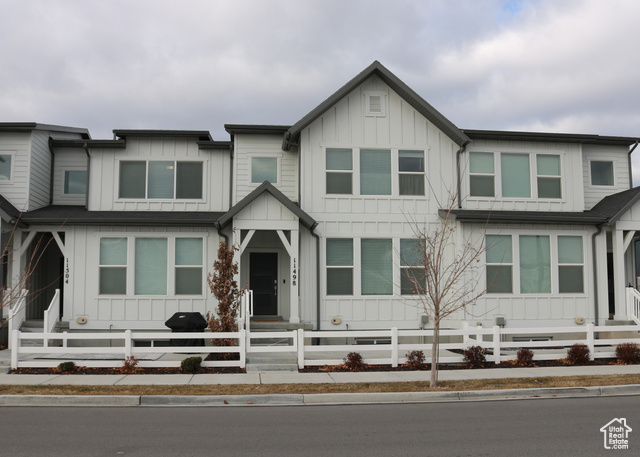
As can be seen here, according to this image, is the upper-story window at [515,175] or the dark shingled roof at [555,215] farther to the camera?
the upper-story window at [515,175]

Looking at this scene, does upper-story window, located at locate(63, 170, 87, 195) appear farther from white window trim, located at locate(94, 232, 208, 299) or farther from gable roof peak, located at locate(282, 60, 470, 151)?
gable roof peak, located at locate(282, 60, 470, 151)

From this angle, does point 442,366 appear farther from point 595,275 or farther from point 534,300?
point 595,275

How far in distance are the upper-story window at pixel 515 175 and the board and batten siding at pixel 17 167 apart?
14.5 m

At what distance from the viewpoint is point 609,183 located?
20766mm

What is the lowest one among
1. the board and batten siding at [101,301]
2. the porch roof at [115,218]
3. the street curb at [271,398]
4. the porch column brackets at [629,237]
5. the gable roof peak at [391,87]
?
the street curb at [271,398]

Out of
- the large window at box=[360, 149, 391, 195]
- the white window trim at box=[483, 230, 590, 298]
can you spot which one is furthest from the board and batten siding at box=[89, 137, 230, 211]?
the white window trim at box=[483, 230, 590, 298]

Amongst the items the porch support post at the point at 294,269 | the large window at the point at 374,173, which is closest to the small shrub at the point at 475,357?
the porch support post at the point at 294,269

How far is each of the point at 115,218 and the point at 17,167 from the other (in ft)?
13.0

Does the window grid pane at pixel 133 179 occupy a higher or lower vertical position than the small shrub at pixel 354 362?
higher

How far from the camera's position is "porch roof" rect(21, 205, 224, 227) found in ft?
57.7

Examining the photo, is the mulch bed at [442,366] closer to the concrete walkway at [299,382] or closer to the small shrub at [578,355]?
the small shrub at [578,355]

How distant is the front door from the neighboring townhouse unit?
→ 4 cm

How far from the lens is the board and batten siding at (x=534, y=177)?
19.1 metres

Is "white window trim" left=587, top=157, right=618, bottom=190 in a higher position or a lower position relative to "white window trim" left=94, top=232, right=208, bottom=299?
higher
